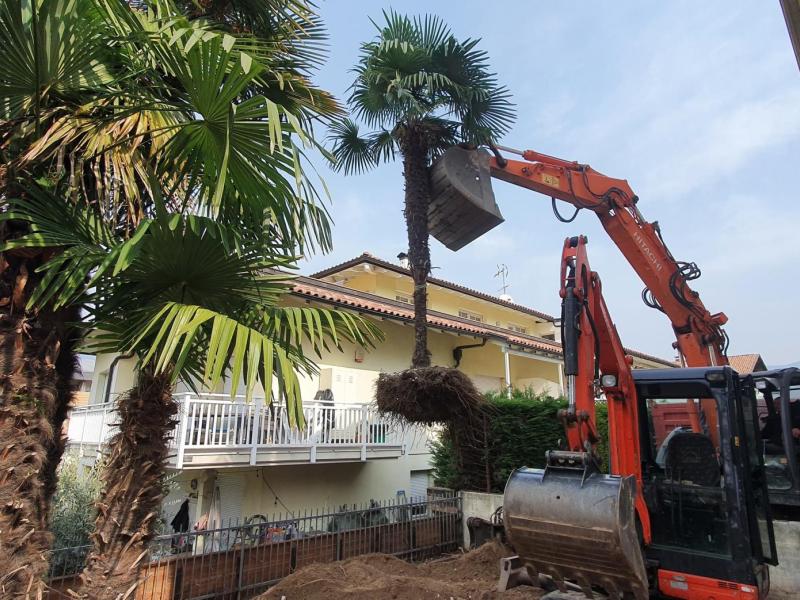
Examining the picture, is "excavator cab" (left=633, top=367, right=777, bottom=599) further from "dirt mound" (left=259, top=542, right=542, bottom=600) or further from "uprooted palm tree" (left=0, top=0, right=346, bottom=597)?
"uprooted palm tree" (left=0, top=0, right=346, bottom=597)

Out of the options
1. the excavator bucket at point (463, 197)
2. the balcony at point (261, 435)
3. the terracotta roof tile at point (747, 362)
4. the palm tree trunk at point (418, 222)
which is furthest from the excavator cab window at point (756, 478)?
the terracotta roof tile at point (747, 362)

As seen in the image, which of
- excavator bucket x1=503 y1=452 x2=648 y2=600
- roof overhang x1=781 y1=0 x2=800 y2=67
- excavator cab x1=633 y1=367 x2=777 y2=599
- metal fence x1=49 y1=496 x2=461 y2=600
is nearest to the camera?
roof overhang x1=781 y1=0 x2=800 y2=67

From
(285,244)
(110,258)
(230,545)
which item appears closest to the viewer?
(110,258)

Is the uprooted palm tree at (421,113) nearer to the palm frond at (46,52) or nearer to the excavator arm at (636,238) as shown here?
the excavator arm at (636,238)

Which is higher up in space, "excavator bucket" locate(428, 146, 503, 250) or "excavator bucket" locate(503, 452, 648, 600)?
"excavator bucket" locate(428, 146, 503, 250)

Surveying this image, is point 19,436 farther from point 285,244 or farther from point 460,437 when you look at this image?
point 460,437

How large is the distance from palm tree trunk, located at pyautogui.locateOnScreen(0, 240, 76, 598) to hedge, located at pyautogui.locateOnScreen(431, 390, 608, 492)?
7619 millimetres

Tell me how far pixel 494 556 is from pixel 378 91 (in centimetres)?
785

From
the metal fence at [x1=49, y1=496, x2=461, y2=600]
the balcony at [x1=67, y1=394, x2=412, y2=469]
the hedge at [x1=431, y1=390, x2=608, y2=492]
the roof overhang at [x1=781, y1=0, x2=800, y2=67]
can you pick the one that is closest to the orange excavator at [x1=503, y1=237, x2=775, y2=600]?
the roof overhang at [x1=781, y1=0, x2=800, y2=67]

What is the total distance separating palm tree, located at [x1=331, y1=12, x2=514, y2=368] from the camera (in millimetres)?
8648

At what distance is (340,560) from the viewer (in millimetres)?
7910

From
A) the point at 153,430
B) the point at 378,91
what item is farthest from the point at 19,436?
the point at 378,91

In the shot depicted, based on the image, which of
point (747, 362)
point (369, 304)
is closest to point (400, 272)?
point (369, 304)

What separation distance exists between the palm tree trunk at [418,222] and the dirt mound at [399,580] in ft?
10.0
